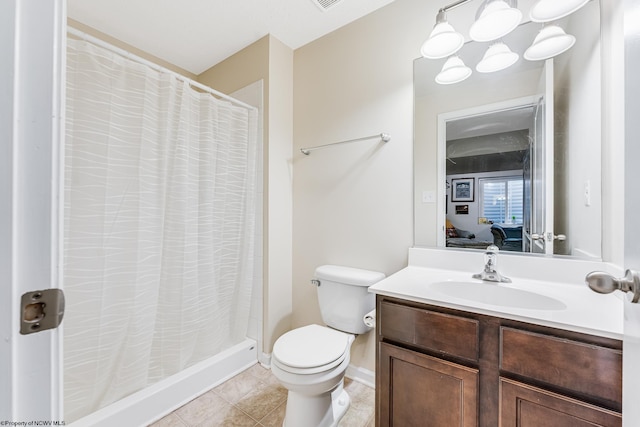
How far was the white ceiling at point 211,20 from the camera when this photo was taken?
61.9 inches

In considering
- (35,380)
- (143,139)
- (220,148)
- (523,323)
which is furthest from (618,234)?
(143,139)

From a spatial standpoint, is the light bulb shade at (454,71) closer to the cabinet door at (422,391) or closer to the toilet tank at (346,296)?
the toilet tank at (346,296)

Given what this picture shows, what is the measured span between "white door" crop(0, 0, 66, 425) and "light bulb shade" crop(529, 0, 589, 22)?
5.06ft

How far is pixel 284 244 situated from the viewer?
6.33ft

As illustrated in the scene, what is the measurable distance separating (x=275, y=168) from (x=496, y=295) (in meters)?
1.49

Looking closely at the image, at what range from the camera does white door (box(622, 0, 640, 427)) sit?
1.66 ft

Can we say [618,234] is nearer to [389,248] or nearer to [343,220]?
[389,248]

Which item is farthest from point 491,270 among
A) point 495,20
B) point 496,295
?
point 495,20

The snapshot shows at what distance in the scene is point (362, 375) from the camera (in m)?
1.61

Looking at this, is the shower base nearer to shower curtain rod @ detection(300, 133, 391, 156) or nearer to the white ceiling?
shower curtain rod @ detection(300, 133, 391, 156)

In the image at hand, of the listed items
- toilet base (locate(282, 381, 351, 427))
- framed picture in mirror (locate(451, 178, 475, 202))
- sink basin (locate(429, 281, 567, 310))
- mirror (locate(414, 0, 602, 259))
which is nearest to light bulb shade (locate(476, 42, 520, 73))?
mirror (locate(414, 0, 602, 259))

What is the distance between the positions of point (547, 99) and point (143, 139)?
1.97m

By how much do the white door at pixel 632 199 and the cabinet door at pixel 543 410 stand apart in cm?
14

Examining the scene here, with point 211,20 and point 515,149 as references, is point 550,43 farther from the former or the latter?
point 211,20
